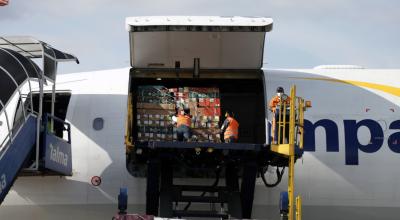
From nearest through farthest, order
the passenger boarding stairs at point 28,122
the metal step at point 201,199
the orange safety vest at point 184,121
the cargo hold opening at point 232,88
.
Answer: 1. the passenger boarding stairs at point 28,122
2. the metal step at point 201,199
3. the orange safety vest at point 184,121
4. the cargo hold opening at point 232,88

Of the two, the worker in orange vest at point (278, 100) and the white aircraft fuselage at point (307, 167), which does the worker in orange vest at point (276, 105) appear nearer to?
the worker in orange vest at point (278, 100)

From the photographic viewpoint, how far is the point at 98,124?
1798cm

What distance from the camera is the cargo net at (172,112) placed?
57.2 ft

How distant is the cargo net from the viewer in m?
17.4

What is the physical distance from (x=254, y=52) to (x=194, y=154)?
10.1ft

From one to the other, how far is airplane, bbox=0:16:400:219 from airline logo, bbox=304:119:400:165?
0.02m

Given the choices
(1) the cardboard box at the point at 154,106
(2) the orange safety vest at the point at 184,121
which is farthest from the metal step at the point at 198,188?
(1) the cardboard box at the point at 154,106

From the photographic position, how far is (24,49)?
1762 cm

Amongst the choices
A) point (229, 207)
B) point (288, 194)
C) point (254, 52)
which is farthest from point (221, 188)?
point (254, 52)

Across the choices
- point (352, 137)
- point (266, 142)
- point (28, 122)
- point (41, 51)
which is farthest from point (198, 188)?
point (41, 51)

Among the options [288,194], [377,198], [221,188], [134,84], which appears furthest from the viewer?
[134,84]

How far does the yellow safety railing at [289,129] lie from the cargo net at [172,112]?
1825mm

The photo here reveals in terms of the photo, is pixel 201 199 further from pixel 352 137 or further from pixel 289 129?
pixel 352 137

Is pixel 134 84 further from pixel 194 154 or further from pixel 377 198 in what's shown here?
pixel 377 198
